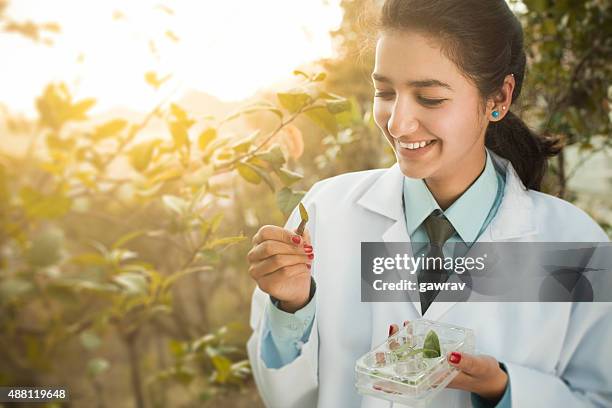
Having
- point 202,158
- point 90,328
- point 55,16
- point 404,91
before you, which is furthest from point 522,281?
point 55,16

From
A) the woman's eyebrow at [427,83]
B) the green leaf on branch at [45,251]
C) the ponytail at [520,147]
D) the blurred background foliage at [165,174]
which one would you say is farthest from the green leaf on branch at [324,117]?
the green leaf on branch at [45,251]

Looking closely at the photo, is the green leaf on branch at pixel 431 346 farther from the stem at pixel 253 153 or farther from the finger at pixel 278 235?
the stem at pixel 253 153

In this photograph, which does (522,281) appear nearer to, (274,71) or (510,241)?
(510,241)

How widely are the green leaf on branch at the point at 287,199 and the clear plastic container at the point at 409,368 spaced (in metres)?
0.19

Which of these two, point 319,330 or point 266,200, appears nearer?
point 319,330

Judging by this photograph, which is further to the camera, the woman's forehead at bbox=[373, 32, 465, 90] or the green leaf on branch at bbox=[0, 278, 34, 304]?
the woman's forehead at bbox=[373, 32, 465, 90]

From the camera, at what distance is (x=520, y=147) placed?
77 centimetres

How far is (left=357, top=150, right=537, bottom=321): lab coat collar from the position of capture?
2.27ft

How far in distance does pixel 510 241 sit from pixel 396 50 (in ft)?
0.91

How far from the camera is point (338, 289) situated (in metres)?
0.72

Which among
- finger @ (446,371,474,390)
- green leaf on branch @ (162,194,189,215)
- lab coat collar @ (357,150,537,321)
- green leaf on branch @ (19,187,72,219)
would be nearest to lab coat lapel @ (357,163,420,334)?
lab coat collar @ (357,150,537,321)

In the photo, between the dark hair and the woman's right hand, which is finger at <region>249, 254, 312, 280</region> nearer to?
the woman's right hand

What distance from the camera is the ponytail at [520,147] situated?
0.76m

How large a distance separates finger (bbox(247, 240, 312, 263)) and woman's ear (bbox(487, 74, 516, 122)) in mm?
303
